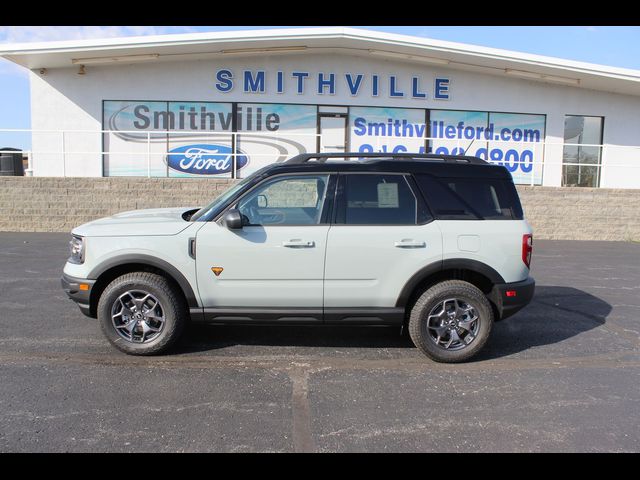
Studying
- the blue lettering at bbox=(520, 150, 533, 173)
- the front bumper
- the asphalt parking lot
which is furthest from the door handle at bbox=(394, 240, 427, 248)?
the blue lettering at bbox=(520, 150, 533, 173)

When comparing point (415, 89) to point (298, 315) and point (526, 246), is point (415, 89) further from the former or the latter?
point (298, 315)

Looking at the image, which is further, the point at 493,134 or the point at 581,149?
the point at 581,149

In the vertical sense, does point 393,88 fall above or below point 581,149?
above

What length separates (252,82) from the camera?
52.6 feet

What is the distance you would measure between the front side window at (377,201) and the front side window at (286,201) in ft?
0.79

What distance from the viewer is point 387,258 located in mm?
4469

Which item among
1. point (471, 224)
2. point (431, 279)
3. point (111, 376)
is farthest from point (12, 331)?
point (471, 224)

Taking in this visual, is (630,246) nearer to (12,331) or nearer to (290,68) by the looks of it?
(290,68)

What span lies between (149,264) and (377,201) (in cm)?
216

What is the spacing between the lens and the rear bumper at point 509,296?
459cm

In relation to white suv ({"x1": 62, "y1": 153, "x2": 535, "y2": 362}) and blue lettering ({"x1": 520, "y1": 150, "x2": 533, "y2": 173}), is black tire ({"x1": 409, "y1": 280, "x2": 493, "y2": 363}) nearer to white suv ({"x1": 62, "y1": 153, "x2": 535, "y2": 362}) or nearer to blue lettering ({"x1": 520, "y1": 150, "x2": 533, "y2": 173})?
white suv ({"x1": 62, "y1": 153, "x2": 535, "y2": 362})

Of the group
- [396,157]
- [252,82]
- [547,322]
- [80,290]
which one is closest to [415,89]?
[252,82]

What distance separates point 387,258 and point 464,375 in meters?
1.22
